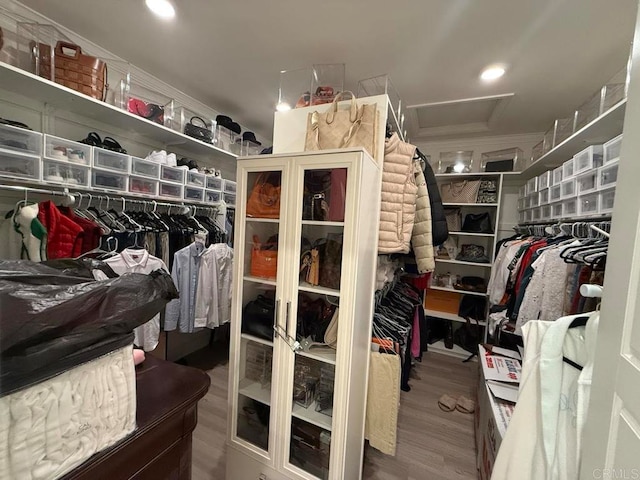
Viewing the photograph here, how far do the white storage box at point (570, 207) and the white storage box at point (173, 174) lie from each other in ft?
9.86

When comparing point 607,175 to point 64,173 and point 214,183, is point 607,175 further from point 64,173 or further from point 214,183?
point 64,173

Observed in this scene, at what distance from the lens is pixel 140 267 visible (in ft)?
6.14

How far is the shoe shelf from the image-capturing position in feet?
4.67

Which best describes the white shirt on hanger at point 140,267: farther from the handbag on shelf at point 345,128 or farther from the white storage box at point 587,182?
the white storage box at point 587,182

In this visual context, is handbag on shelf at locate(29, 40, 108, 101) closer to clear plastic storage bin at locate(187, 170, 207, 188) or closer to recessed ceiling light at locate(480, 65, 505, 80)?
clear plastic storage bin at locate(187, 170, 207, 188)

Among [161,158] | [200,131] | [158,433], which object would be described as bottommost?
[158,433]

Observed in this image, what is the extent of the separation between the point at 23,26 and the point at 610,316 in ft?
9.76

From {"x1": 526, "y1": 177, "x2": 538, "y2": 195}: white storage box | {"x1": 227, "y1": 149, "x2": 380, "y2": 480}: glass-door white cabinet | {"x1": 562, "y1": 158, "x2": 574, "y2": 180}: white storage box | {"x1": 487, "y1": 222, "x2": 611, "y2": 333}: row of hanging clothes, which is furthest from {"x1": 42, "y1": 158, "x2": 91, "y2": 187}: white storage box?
{"x1": 526, "y1": 177, "x2": 538, "y2": 195}: white storage box

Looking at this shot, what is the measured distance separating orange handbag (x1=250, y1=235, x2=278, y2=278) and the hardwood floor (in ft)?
4.26

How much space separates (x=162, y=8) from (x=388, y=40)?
1.40 metres

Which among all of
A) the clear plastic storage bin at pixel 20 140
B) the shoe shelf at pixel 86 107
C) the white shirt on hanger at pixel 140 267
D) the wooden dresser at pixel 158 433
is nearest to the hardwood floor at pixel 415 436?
the white shirt on hanger at pixel 140 267

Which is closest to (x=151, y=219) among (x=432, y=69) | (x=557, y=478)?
(x=432, y=69)

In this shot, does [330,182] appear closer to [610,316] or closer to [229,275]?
[610,316]

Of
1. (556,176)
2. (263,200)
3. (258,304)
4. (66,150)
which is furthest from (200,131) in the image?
(556,176)
